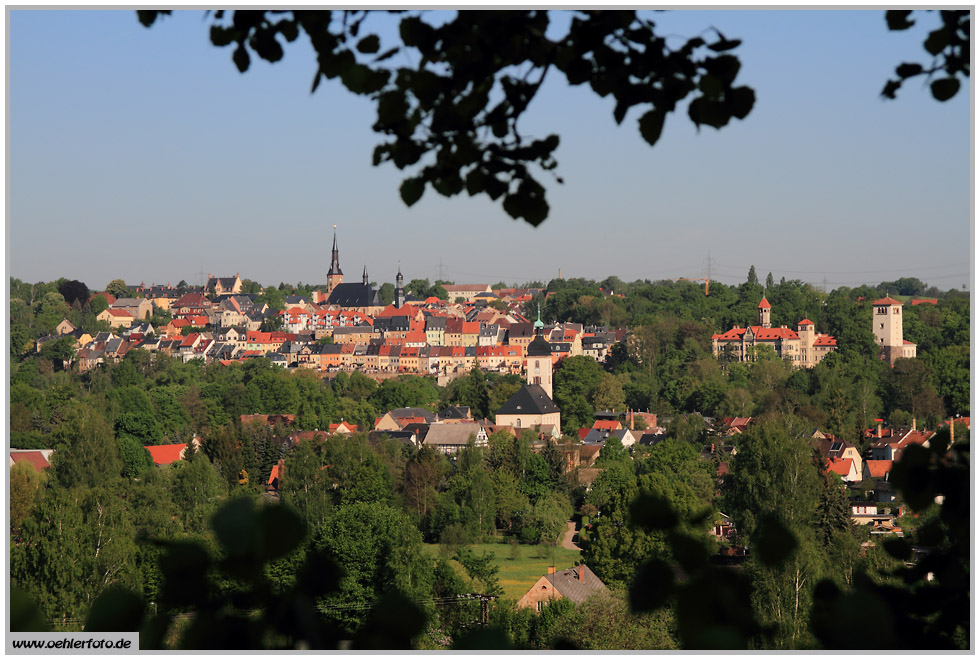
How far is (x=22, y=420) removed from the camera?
26.2 metres

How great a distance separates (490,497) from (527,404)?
47.2ft

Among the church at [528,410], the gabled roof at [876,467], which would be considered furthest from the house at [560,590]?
the church at [528,410]

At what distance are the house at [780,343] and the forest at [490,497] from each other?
95 centimetres

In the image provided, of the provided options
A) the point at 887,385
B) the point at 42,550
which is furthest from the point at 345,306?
the point at 42,550

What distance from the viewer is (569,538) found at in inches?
768

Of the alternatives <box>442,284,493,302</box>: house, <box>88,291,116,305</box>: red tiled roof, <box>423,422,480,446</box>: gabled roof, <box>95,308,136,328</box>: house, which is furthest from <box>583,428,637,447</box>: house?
<box>442,284,493,302</box>: house

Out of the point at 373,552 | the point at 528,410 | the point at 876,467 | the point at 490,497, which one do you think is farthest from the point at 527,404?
the point at 373,552

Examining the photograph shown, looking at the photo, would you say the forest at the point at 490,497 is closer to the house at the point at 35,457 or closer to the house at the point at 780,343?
the house at the point at 35,457

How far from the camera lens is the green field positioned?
15.6 m

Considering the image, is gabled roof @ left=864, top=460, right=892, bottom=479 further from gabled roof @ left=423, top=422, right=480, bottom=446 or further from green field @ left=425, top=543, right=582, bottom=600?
gabled roof @ left=423, top=422, right=480, bottom=446

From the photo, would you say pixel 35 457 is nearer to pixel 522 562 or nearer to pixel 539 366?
pixel 522 562

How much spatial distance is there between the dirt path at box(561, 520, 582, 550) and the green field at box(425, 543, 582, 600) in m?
0.26

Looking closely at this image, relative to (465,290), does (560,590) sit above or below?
below

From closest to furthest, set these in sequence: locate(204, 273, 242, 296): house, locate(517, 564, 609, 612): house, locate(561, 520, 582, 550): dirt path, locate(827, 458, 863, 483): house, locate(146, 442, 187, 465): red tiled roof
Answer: locate(517, 564, 609, 612): house, locate(561, 520, 582, 550): dirt path, locate(827, 458, 863, 483): house, locate(146, 442, 187, 465): red tiled roof, locate(204, 273, 242, 296): house
